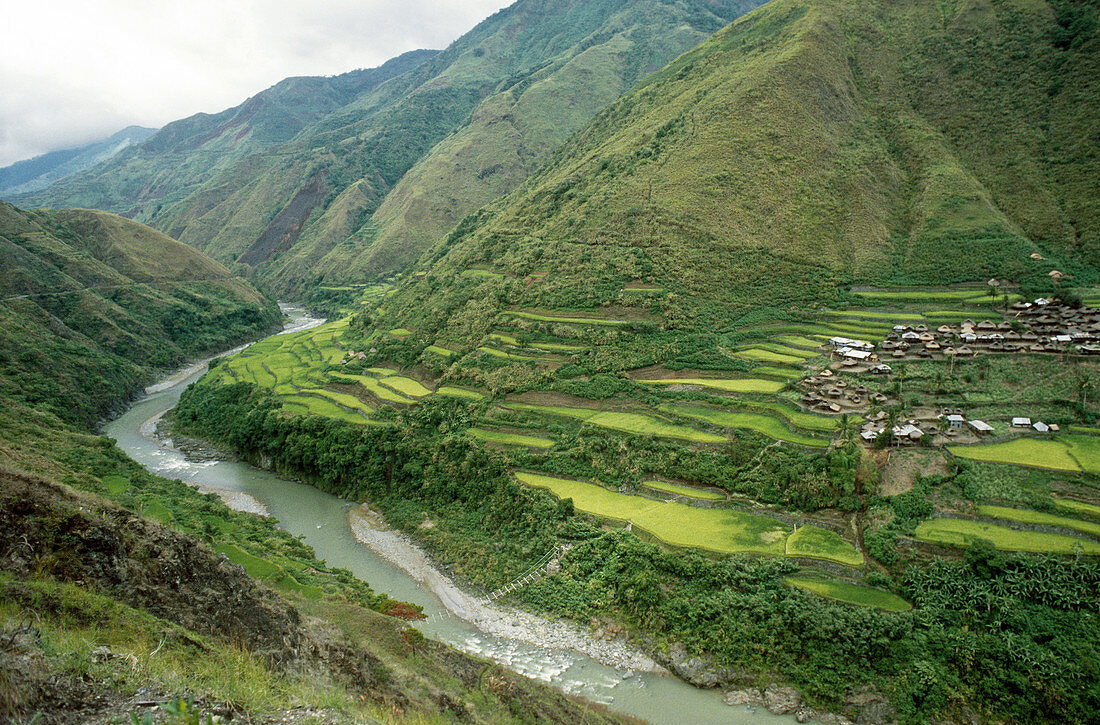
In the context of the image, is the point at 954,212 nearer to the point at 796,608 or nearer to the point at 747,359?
the point at 747,359

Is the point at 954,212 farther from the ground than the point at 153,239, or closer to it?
closer to it

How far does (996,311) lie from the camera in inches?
1569

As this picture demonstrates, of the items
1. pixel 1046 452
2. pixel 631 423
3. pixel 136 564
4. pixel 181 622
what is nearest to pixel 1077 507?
pixel 1046 452

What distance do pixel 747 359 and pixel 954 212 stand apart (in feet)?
82.2

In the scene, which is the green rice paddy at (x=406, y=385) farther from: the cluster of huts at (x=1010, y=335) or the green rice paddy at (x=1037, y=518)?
the green rice paddy at (x=1037, y=518)

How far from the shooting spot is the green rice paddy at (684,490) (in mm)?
30681

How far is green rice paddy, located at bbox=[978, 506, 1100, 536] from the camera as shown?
75.4ft

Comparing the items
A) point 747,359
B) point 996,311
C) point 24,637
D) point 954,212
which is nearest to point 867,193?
point 954,212

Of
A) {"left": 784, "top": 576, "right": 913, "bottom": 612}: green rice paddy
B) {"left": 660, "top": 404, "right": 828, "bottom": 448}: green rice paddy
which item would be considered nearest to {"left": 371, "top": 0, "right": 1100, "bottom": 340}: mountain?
{"left": 660, "top": 404, "right": 828, "bottom": 448}: green rice paddy

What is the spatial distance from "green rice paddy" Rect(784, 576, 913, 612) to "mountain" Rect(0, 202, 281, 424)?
59755mm

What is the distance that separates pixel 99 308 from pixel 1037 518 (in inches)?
3622

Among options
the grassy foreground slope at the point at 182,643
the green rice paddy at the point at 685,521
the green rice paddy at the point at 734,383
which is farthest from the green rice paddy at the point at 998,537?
the grassy foreground slope at the point at 182,643

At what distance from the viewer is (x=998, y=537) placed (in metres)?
23.7

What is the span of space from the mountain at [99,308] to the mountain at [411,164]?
2764cm
